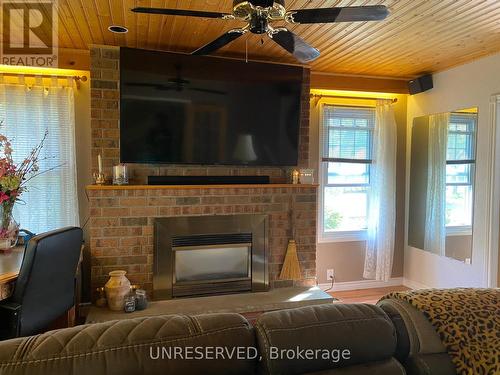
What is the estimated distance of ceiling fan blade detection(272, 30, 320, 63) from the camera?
6.33ft

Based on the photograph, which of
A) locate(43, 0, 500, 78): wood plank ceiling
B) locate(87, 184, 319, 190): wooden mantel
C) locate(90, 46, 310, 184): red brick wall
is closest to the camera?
locate(43, 0, 500, 78): wood plank ceiling

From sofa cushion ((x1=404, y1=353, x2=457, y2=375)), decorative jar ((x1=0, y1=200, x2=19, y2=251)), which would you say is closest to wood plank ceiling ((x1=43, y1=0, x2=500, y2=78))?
decorative jar ((x1=0, y1=200, x2=19, y2=251))

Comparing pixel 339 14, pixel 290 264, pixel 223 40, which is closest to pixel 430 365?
pixel 339 14

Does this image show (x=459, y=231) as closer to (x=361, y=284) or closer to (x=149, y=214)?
(x=361, y=284)

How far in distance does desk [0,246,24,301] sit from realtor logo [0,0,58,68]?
1757 millimetres

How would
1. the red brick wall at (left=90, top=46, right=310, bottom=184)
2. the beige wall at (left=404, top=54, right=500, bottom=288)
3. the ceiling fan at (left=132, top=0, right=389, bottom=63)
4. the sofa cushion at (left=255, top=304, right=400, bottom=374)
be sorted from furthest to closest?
the beige wall at (left=404, top=54, right=500, bottom=288)
the red brick wall at (left=90, top=46, right=310, bottom=184)
the ceiling fan at (left=132, top=0, right=389, bottom=63)
the sofa cushion at (left=255, top=304, right=400, bottom=374)

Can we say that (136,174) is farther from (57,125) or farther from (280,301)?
(280,301)

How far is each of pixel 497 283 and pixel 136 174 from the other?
3.58 m

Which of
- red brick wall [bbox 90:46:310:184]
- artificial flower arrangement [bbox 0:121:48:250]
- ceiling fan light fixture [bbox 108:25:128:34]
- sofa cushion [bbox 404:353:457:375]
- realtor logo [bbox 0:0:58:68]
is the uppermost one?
ceiling fan light fixture [bbox 108:25:128:34]

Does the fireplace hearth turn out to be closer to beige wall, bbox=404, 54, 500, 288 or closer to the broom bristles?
the broom bristles

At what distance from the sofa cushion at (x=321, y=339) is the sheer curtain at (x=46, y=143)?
9.55 feet

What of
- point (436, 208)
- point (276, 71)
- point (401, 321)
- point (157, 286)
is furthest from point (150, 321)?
point (436, 208)

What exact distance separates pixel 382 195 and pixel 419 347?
125 inches

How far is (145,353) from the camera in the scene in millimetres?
938
